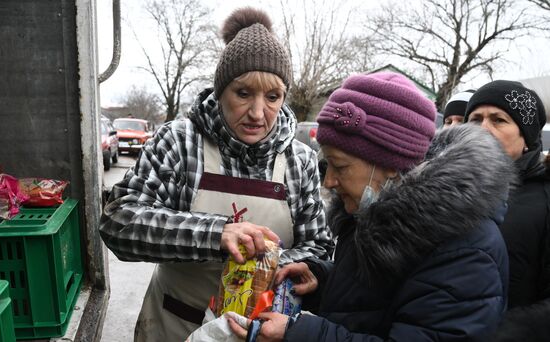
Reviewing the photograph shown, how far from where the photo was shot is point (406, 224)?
1.15m

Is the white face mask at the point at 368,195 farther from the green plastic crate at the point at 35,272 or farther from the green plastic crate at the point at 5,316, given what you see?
the green plastic crate at the point at 35,272

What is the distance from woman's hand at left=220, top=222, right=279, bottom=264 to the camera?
1366mm

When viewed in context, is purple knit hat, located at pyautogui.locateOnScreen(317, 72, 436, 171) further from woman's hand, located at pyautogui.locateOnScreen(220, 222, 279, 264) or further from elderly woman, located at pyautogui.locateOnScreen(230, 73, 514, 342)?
woman's hand, located at pyautogui.locateOnScreen(220, 222, 279, 264)

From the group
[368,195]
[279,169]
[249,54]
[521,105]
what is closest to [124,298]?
[279,169]

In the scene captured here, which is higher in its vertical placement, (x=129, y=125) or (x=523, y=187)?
(x=523, y=187)

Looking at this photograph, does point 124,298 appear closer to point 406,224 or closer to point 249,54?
point 249,54

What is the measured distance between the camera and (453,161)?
1188mm

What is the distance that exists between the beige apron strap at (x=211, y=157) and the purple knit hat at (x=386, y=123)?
53 cm

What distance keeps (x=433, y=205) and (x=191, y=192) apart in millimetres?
902

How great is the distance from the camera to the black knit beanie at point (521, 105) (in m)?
2.23

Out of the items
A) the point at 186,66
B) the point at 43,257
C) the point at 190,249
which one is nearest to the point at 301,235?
the point at 190,249

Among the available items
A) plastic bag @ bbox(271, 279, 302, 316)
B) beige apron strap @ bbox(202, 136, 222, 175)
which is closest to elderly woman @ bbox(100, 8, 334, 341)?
beige apron strap @ bbox(202, 136, 222, 175)

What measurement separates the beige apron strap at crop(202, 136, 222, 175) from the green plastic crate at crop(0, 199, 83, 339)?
0.87 m

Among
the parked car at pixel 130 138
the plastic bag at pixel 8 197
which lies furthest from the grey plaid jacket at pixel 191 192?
the parked car at pixel 130 138
